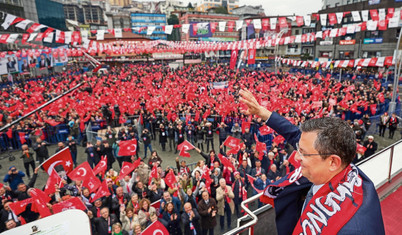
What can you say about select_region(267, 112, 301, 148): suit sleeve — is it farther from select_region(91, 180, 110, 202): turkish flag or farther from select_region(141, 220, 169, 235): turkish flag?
select_region(91, 180, 110, 202): turkish flag

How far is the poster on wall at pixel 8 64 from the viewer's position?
2377cm

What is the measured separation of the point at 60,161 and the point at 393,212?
828cm

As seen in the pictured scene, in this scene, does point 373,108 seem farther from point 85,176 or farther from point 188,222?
point 85,176

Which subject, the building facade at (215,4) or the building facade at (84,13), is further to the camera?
the building facade at (215,4)

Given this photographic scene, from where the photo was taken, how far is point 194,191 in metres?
7.08

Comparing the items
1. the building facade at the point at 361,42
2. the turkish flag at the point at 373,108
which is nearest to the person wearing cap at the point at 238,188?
the turkish flag at the point at 373,108

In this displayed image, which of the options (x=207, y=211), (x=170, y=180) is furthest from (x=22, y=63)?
(x=207, y=211)

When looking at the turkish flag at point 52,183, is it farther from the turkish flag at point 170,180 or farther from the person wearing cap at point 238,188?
the person wearing cap at point 238,188

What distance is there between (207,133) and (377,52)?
40.7 meters

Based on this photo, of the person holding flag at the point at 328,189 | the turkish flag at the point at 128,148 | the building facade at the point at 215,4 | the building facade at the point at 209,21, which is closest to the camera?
the person holding flag at the point at 328,189

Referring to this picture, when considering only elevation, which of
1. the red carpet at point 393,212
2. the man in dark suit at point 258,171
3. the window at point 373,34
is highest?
the window at point 373,34

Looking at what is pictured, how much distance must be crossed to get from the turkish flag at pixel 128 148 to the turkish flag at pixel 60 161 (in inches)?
86.2

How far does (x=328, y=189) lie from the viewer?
1.46 metres

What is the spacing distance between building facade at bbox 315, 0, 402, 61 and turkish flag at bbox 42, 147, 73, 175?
44325mm
